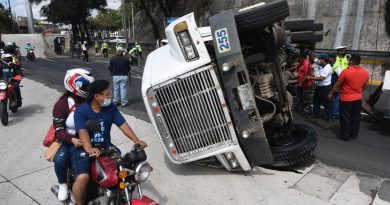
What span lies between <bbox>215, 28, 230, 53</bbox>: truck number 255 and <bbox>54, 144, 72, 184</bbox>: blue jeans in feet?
6.89

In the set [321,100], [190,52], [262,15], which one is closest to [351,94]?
[321,100]

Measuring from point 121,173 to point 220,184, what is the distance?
6.64 ft

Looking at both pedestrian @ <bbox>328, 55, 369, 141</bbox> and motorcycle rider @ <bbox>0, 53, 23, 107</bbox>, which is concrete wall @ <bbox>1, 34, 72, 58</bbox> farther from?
pedestrian @ <bbox>328, 55, 369, 141</bbox>

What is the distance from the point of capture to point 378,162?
545 cm

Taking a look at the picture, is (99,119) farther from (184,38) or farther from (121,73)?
(121,73)

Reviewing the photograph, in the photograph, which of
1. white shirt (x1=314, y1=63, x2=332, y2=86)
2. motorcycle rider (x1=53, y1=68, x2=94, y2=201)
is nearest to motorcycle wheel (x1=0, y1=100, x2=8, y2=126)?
motorcycle rider (x1=53, y1=68, x2=94, y2=201)

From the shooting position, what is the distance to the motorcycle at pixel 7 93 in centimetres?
729

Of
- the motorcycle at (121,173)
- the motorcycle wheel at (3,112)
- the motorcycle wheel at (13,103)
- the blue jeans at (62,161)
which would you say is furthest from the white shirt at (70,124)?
the motorcycle wheel at (13,103)

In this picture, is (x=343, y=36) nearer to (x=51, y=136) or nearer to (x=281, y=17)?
(x=281, y=17)

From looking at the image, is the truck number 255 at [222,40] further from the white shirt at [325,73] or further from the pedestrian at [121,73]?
the pedestrian at [121,73]

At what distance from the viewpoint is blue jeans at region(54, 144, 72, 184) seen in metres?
3.46

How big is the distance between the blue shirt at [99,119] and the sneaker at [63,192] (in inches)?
24.2

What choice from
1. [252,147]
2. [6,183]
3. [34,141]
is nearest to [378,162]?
[252,147]

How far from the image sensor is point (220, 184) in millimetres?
4629
